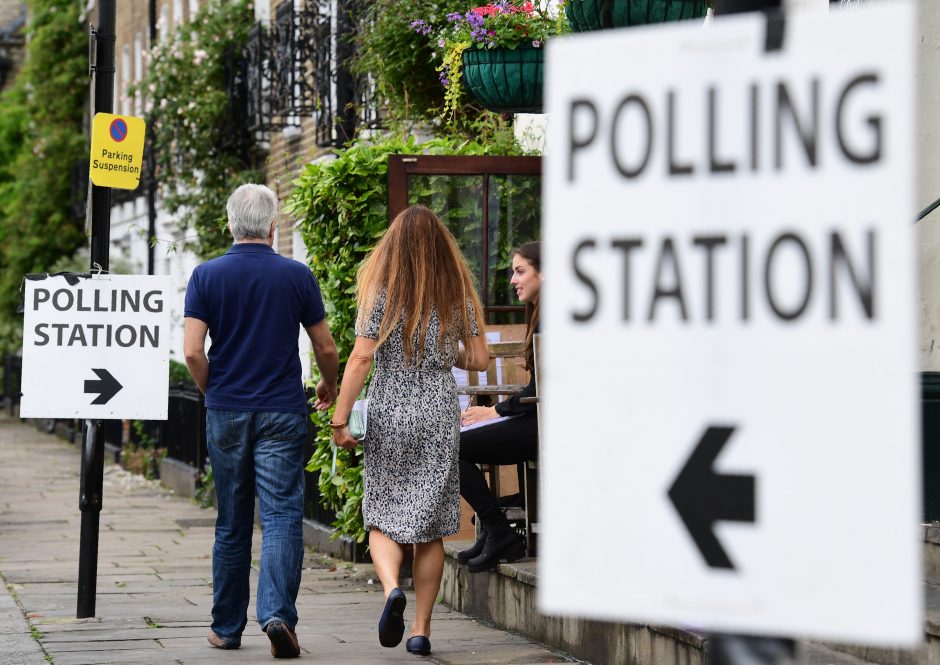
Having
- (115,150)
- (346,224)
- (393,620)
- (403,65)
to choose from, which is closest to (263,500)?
(393,620)

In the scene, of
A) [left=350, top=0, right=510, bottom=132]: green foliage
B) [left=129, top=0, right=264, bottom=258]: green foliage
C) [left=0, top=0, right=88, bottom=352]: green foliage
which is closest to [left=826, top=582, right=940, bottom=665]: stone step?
[left=350, top=0, right=510, bottom=132]: green foliage

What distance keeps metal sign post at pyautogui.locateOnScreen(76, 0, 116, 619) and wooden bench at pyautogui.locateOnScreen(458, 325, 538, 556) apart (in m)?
1.76

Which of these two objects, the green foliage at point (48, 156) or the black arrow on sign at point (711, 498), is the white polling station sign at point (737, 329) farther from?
the green foliage at point (48, 156)

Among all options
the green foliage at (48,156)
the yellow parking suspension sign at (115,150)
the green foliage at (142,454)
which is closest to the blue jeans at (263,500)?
the yellow parking suspension sign at (115,150)

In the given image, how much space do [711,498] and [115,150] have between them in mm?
6186

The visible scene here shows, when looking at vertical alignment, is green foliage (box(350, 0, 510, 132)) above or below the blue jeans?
above

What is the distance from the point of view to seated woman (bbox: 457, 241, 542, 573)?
6.94m

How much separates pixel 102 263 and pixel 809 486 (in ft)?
20.2

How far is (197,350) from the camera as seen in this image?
21.4ft

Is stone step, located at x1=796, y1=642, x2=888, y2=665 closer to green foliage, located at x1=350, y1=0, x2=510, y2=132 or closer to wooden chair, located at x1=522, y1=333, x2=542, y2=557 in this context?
wooden chair, located at x1=522, y1=333, x2=542, y2=557

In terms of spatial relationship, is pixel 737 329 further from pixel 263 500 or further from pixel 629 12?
pixel 629 12

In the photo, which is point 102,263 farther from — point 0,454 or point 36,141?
point 36,141

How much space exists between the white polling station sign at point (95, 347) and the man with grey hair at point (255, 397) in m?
1.14

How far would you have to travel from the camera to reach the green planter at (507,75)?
8.08 metres
